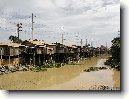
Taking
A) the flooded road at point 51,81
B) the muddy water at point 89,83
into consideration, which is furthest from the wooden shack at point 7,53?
the muddy water at point 89,83

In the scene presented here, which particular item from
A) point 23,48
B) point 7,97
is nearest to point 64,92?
point 7,97

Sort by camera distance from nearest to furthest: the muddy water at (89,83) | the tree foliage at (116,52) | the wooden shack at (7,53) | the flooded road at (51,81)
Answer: the muddy water at (89,83), the flooded road at (51,81), the wooden shack at (7,53), the tree foliage at (116,52)

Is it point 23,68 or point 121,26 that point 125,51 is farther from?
point 23,68

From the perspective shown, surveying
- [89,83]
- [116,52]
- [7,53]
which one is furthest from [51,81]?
[116,52]

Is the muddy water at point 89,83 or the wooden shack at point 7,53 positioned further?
the wooden shack at point 7,53

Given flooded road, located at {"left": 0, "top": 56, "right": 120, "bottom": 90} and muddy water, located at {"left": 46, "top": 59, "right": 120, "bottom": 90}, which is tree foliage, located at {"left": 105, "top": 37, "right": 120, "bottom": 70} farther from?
muddy water, located at {"left": 46, "top": 59, "right": 120, "bottom": 90}

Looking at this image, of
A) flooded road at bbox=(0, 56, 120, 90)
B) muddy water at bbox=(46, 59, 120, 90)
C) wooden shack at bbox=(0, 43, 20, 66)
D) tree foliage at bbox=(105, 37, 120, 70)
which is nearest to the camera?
muddy water at bbox=(46, 59, 120, 90)

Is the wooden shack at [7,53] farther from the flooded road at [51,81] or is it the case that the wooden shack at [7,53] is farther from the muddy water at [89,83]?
the muddy water at [89,83]

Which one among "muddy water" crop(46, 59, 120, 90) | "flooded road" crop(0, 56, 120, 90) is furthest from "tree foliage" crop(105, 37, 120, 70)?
"muddy water" crop(46, 59, 120, 90)

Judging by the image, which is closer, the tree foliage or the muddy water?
the muddy water

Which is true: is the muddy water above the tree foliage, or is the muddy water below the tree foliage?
below

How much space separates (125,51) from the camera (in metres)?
6.85

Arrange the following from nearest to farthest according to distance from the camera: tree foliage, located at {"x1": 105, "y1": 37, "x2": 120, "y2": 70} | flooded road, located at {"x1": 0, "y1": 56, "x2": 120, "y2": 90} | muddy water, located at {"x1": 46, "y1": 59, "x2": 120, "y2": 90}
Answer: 1. muddy water, located at {"x1": 46, "y1": 59, "x2": 120, "y2": 90}
2. flooded road, located at {"x1": 0, "y1": 56, "x2": 120, "y2": 90}
3. tree foliage, located at {"x1": 105, "y1": 37, "x2": 120, "y2": 70}

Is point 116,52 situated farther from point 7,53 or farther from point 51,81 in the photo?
point 7,53
